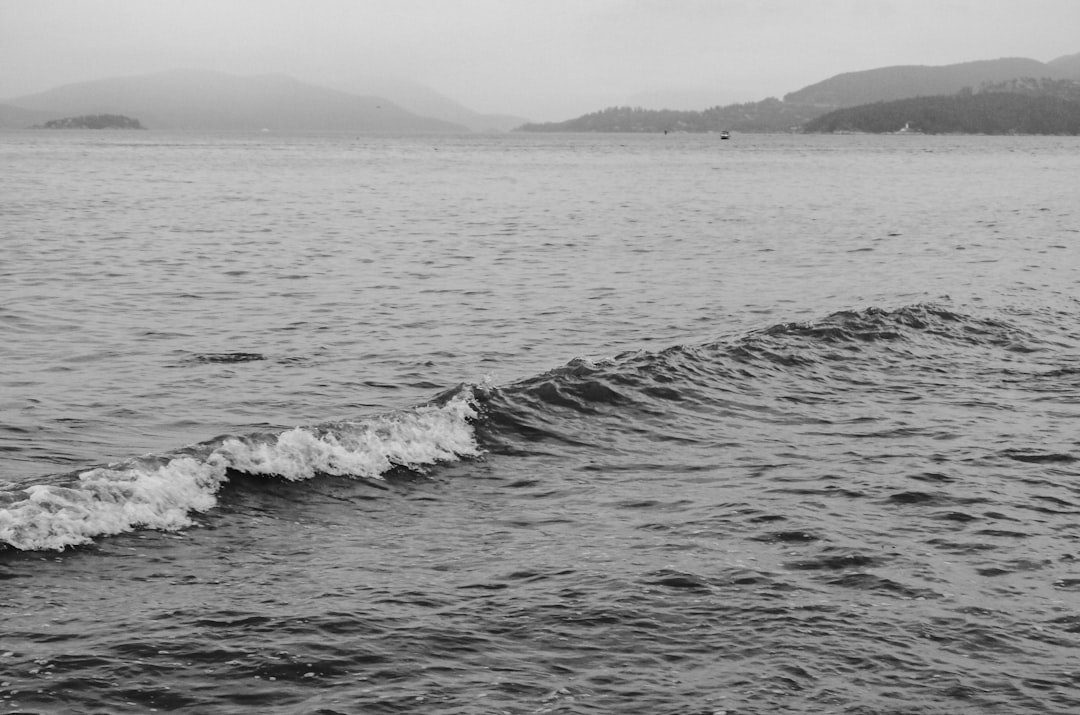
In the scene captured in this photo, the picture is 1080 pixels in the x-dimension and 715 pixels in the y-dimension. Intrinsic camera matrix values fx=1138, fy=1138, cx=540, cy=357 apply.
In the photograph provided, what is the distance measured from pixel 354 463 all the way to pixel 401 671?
586 centimetres

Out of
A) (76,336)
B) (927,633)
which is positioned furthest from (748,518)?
(76,336)

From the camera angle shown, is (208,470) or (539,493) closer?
(208,470)

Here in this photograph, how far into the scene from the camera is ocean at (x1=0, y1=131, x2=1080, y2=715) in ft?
28.4

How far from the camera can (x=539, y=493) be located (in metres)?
13.5

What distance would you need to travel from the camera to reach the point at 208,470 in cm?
1330

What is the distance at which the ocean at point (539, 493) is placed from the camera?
8.66m

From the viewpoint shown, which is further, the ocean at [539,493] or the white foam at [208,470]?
the white foam at [208,470]

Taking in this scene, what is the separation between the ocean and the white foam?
0.15 feet

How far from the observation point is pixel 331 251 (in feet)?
135

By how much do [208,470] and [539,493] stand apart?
388 cm

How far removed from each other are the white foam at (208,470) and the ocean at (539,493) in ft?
0.15

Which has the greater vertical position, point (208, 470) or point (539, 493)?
point (208, 470)

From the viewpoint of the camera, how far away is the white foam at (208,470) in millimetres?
11422

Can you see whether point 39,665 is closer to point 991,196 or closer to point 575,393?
point 575,393
